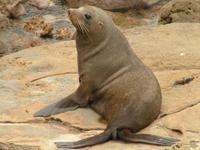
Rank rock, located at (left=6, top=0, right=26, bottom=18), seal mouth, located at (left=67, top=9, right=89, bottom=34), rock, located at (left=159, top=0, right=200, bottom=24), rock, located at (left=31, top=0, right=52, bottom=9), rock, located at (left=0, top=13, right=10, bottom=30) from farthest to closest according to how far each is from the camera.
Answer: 1. rock, located at (left=31, top=0, right=52, bottom=9)
2. rock, located at (left=6, top=0, right=26, bottom=18)
3. rock, located at (left=0, top=13, right=10, bottom=30)
4. rock, located at (left=159, top=0, right=200, bottom=24)
5. seal mouth, located at (left=67, top=9, right=89, bottom=34)

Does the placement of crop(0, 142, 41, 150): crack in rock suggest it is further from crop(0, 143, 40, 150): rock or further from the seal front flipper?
the seal front flipper

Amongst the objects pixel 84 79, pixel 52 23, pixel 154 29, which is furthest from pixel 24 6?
pixel 84 79

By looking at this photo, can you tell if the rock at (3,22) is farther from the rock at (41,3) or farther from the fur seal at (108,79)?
the fur seal at (108,79)

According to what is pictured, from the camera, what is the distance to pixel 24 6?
1345cm

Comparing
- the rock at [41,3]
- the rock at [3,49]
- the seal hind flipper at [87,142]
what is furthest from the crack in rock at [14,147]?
the rock at [41,3]

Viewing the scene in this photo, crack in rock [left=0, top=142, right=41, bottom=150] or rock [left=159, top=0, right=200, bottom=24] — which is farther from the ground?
crack in rock [left=0, top=142, right=41, bottom=150]

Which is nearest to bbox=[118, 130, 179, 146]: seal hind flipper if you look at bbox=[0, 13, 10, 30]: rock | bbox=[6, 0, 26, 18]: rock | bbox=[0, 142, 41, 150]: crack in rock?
bbox=[0, 142, 41, 150]: crack in rock

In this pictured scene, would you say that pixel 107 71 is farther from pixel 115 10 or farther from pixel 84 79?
pixel 115 10

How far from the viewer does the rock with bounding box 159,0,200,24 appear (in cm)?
1107

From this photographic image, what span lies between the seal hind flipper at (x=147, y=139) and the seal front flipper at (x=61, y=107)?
0.94 metres

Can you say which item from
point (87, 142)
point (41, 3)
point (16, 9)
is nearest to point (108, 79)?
point (87, 142)

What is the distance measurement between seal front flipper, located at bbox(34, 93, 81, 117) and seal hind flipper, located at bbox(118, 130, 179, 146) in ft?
3.10

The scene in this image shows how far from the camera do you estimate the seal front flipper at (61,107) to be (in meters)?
6.93

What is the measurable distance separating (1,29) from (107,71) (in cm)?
559
